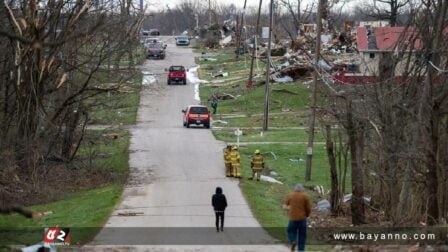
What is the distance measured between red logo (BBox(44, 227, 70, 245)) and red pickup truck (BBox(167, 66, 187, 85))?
180 feet

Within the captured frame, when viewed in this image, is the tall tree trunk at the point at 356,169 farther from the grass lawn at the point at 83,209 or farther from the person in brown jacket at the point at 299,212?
the grass lawn at the point at 83,209

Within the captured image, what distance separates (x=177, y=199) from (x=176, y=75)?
155 ft

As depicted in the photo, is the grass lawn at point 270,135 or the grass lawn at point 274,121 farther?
the grass lawn at point 274,121

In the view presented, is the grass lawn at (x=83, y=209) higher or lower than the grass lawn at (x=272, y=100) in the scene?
higher

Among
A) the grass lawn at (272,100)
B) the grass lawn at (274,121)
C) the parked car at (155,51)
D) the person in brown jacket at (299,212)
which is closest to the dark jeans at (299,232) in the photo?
the person in brown jacket at (299,212)

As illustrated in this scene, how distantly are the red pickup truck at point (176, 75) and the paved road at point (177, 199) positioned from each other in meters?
19.7

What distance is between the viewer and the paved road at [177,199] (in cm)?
1694

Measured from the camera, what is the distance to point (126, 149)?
3800 centimetres

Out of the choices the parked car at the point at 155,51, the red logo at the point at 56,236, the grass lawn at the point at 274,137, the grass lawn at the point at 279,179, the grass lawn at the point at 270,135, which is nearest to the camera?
the red logo at the point at 56,236

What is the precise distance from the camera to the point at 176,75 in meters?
70.4

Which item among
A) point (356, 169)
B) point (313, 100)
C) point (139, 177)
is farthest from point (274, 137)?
point (356, 169)

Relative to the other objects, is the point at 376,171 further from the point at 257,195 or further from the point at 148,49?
the point at 148,49

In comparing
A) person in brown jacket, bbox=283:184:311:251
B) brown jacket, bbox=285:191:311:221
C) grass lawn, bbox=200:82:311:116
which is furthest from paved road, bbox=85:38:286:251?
grass lawn, bbox=200:82:311:116

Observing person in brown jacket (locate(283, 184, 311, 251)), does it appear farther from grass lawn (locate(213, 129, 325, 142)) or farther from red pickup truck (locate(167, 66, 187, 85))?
red pickup truck (locate(167, 66, 187, 85))
